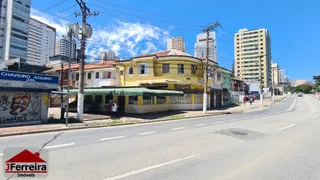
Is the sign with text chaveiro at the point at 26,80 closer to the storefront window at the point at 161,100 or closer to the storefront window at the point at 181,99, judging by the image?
the storefront window at the point at 161,100

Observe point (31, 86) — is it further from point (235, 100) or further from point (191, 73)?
point (235, 100)

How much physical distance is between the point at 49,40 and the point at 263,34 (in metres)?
92.3

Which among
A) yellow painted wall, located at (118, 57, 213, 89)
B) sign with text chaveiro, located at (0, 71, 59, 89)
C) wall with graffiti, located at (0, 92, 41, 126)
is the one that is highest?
yellow painted wall, located at (118, 57, 213, 89)

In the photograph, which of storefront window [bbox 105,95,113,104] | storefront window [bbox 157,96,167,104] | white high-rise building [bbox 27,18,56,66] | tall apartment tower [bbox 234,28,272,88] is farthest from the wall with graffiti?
tall apartment tower [bbox 234,28,272,88]

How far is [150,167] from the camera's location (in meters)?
5.20

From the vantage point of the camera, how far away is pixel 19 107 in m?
13.2

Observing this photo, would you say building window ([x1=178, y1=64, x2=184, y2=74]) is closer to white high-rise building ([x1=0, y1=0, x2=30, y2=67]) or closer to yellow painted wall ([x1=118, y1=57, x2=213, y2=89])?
yellow painted wall ([x1=118, y1=57, x2=213, y2=89])

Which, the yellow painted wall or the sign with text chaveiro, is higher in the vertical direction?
the yellow painted wall

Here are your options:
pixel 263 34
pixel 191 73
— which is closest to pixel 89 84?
pixel 191 73

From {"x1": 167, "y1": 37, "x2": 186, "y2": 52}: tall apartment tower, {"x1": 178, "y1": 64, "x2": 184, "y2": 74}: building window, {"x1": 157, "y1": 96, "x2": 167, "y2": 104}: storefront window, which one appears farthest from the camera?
{"x1": 167, "y1": 37, "x2": 186, "y2": 52}: tall apartment tower

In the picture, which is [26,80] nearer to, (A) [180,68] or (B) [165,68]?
(B) [165,68]

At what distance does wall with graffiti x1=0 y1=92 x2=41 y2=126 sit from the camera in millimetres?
12531

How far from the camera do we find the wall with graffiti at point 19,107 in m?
12.5

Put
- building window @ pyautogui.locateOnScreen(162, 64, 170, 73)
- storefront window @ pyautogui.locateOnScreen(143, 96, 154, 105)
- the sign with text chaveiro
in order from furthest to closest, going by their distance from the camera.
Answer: building window @ pyautogui.locateOnScreen(162, 64, 170, 73), storefront window @ pyautogui.locateOnScreen(143, 96, 154, 105), the sign with text chaveiro
